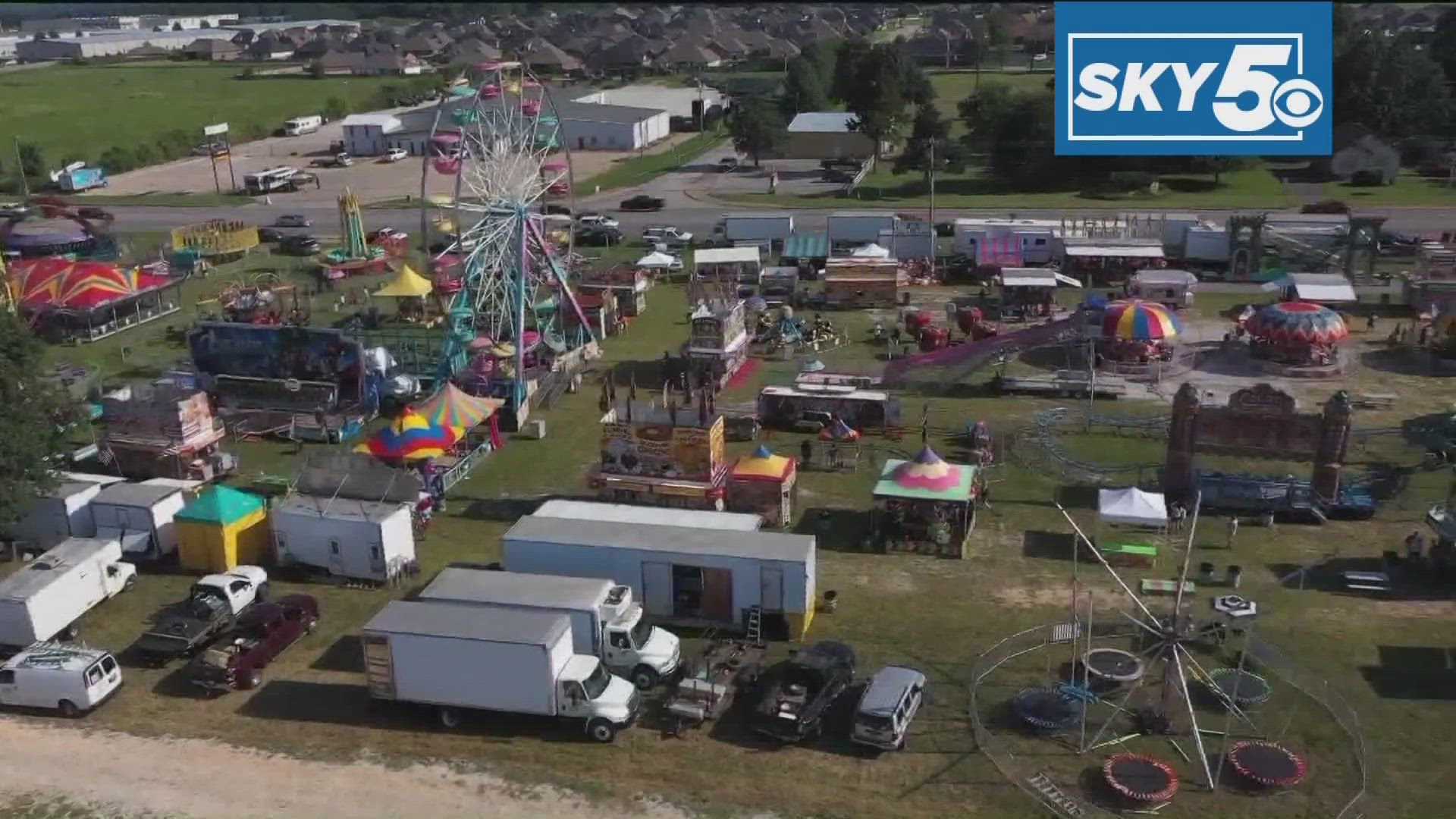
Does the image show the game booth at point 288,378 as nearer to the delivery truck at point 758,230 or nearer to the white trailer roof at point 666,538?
the white trailer roof at point 666,538

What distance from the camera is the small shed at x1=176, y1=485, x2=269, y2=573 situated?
27.1 meters

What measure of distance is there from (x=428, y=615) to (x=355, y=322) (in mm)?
28221

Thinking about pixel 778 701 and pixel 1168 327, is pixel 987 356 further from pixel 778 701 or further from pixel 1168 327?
pixel 778 701

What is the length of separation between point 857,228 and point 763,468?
2876cm

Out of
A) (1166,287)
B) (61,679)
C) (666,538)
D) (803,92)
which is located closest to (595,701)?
(666,538)

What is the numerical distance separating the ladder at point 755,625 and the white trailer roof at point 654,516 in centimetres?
220

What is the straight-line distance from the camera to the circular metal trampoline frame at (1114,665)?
70.8ft

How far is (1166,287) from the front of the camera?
46.1 meters

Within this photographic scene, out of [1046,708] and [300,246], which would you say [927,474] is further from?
[300,246]

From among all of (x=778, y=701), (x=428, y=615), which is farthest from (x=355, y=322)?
(x=778, y=701)

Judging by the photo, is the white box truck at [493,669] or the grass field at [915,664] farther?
the white box truck at [493,669]

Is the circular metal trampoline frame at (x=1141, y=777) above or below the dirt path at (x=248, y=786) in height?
below

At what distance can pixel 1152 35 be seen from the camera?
61688 mm

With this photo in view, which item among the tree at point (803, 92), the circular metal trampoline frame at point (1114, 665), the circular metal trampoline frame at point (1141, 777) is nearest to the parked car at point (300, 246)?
the circular metal trampoline frame at point (1114, 665)
